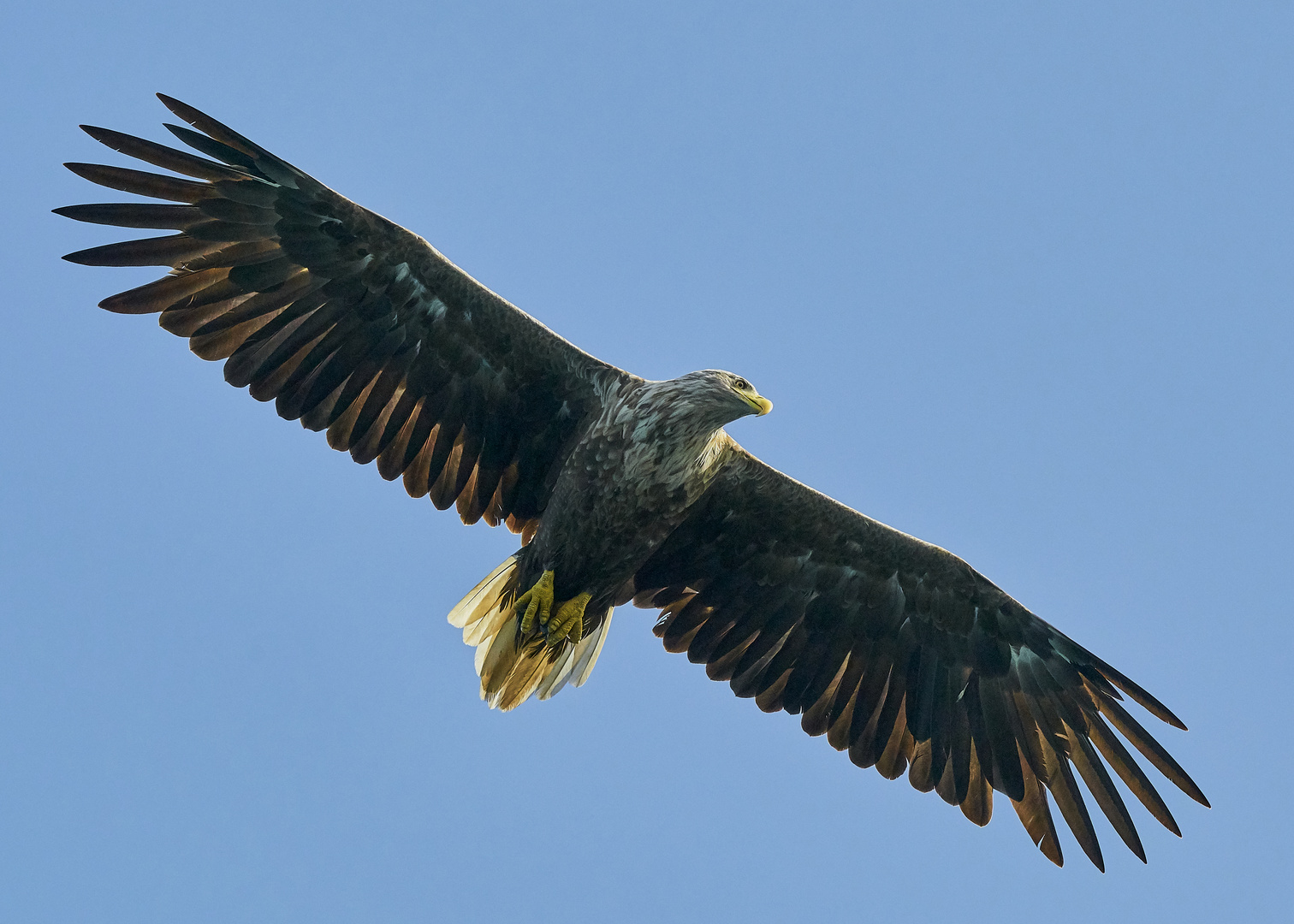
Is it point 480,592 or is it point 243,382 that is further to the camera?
point 480,592

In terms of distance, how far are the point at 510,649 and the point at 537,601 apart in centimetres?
60

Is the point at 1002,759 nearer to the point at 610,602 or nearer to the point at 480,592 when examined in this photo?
the point at 610,602

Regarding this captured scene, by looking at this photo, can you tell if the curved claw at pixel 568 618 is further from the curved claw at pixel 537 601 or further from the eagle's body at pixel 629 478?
the eagle's body at pixel 629 478

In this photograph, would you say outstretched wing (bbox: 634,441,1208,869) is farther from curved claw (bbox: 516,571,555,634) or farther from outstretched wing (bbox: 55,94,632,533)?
outstretched wing (bbox: 55,94,632,533)

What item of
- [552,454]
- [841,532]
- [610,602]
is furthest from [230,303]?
[841,532]

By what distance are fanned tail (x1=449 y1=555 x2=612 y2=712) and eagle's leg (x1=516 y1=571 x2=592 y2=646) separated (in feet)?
0.37

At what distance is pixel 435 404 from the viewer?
948 cm

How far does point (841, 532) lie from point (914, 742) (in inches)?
61.9

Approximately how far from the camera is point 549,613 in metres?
9.36

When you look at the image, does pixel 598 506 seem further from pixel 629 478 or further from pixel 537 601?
pixel 537 601

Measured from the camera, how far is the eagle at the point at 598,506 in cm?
892

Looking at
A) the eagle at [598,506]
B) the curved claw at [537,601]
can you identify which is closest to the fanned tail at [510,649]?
the eagle at [598,506]

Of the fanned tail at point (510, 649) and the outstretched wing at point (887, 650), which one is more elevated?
the outstretched wing at point (887, 650)

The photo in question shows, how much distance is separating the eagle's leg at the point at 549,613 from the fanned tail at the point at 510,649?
112mm
